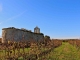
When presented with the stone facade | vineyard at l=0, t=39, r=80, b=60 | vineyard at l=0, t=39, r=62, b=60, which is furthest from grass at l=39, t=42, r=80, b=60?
the stone facade

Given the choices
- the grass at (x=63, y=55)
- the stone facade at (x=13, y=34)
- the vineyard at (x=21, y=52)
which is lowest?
the grass at (x=63, y=55)

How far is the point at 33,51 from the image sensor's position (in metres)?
16.3

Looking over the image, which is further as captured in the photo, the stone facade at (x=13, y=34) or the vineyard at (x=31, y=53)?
the stone facade at (x=13, y=34)

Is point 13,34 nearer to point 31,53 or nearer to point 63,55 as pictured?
point 31,53

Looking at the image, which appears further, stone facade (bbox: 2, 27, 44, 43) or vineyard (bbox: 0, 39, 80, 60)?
stone facade (bbox: 2, 27, 44, 43)

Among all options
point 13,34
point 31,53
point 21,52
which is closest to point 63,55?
point 31,53

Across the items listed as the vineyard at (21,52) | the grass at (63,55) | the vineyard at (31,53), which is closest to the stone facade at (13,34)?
the vineyard at (31,53)

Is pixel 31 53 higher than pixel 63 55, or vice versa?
pixel 31 53

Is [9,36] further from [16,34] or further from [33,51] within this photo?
[33,51]

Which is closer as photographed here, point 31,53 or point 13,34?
point 31,53

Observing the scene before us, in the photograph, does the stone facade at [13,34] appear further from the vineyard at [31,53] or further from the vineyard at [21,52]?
the vineyard at [21,52]

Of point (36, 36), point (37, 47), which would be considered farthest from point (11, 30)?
point (37, 47)

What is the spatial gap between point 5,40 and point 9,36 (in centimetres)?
121

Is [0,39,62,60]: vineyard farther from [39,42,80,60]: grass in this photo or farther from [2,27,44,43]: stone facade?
[2,27,44,43]: stone facade
